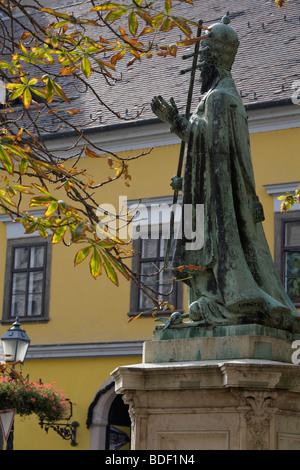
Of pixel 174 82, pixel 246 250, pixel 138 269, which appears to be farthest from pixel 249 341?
pixel 174 82

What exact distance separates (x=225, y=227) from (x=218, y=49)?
4.00ft

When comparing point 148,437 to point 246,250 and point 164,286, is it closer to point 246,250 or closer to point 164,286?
point 246,250

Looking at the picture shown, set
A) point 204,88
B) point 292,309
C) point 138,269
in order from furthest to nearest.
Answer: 1. point 138,269
2. point 204,88
3. point 292,309

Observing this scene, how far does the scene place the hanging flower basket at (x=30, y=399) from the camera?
47.3 feet

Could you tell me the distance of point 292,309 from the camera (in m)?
6.68

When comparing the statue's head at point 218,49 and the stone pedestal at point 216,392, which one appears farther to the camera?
the statue's head at point 218,49

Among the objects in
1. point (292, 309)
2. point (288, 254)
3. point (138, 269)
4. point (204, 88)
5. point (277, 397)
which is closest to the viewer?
point (277, 397)

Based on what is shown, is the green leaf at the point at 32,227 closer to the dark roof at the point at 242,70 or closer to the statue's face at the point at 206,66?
the statue's face at the point at 206,66

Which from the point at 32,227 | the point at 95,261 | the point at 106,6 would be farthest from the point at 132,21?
the point at 95,261

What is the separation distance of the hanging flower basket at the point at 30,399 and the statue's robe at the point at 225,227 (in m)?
7.52

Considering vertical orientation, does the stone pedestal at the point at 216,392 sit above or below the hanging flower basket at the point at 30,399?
below

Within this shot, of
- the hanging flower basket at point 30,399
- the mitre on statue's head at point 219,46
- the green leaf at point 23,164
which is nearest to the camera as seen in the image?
the green leaf at point 23,164

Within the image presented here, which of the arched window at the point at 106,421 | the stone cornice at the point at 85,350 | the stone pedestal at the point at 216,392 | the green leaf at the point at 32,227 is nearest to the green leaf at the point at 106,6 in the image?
the green leaf at the point at 32,227

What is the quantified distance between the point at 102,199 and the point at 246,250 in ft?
42.9
